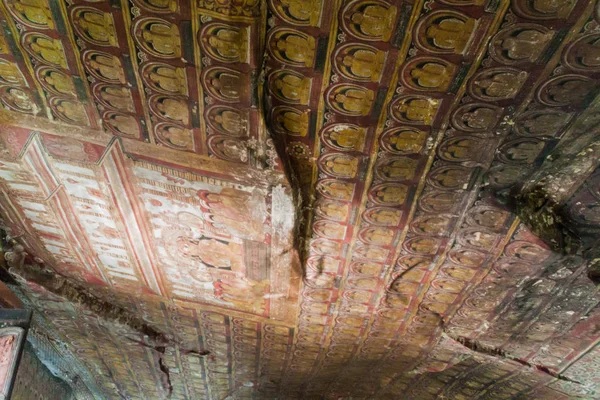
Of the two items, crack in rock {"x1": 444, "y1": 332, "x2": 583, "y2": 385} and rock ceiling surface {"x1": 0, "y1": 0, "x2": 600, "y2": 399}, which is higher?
rock ceiling surface {"x1": 0, "y1": 0, "x2": 600, "y2": 399}

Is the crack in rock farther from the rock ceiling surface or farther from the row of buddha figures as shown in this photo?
the row of buddha figures

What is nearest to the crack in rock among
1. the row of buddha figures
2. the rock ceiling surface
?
the rock ceiling surface

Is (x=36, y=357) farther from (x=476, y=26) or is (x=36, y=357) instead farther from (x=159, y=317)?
(x=476, y=26)

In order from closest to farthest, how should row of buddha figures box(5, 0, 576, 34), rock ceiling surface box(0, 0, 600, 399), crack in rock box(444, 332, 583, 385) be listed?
row of buddha figures box(5, 0, 576, 34) < rock ceiling surface box(0, 0, 600, 399) < crack in rock box(444, 332, 583, 385)

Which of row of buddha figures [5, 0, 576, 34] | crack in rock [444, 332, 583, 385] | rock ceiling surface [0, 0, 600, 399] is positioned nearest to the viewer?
row of buddha figures [5, 0, 576, 34]

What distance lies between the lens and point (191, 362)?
6223 mm

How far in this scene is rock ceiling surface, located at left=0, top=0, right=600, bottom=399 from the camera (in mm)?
2045

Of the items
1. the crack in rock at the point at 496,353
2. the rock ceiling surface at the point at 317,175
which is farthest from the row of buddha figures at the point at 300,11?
the crack in rock at the point at 496,353

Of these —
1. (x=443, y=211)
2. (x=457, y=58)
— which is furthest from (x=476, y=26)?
(x=443, y=211)

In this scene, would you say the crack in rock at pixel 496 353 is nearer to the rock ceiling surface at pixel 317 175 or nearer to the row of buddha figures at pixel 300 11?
the rock ceiling surface at pixel 317 175

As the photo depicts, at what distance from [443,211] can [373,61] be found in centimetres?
133

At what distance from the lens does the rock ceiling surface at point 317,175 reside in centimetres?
204

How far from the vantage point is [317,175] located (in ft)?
9.35

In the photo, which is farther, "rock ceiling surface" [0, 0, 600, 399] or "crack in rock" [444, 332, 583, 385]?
"crack in rock" [444, 332, 583, 385]
